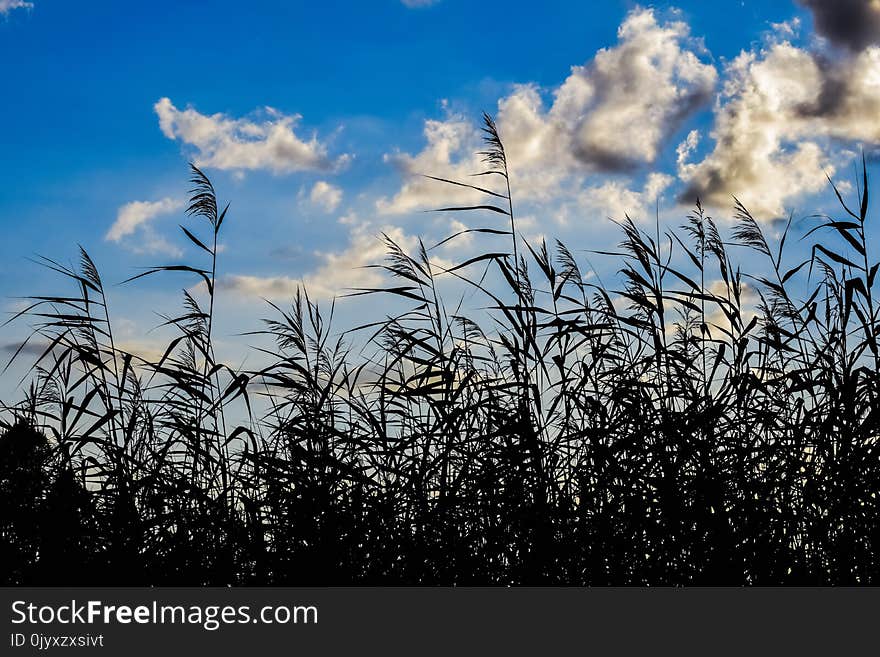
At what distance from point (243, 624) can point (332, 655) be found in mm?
472

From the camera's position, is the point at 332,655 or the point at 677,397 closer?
the point at 332,655

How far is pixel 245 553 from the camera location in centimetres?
427

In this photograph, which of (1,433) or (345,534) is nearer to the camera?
(345,534)

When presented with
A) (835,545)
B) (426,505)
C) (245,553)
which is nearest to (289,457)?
(245,553)

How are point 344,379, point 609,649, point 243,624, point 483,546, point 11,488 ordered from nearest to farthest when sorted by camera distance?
point 609,649, point 243,624, point 483,546, point 11,488, point 344,379

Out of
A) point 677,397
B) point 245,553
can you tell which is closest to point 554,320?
point 677,397

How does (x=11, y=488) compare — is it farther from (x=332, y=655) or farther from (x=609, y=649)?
(x=609, y=649)

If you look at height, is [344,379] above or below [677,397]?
above

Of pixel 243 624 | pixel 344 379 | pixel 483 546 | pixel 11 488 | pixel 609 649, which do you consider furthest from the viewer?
pixel 344 379

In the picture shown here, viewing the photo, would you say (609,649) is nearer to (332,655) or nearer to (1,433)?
(332,655)

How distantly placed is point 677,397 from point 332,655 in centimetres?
238

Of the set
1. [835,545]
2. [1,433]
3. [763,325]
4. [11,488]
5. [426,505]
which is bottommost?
[835,545]

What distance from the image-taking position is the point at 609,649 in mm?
3502

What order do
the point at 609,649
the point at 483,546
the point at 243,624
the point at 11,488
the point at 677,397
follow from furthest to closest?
the point at 11,488 < the point at 677,397 < the point at 483,546 < the point at 243,624 < the point at 609,649
